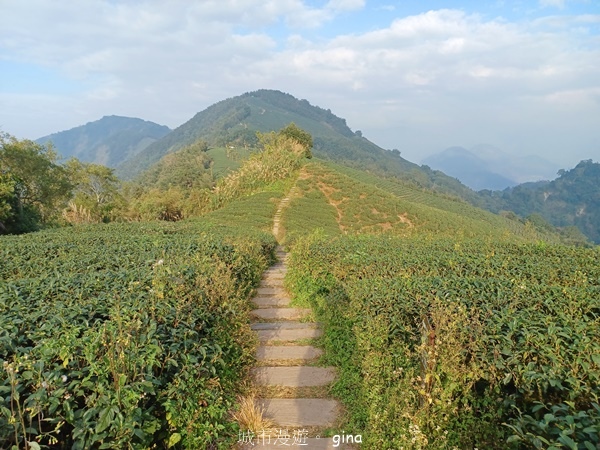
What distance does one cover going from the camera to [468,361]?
3346mm

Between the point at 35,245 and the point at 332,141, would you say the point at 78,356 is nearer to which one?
the point at 35,245

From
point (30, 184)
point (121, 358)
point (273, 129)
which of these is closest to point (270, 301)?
point (121, 358)

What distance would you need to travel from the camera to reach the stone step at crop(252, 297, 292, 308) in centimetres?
720

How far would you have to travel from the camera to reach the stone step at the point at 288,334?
5.66 meters

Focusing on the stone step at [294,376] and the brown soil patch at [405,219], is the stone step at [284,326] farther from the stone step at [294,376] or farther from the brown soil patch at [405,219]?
the brown soil patch at [405,219]

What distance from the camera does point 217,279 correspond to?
4727 mm

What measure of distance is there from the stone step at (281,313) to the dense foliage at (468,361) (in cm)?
88

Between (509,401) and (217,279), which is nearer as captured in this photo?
(509,401)

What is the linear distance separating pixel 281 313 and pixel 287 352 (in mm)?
1561

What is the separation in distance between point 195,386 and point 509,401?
7.97ft

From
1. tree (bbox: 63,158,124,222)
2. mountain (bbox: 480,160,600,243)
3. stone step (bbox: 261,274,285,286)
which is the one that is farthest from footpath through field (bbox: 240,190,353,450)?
mountain (bbox: 480,160,600,243)

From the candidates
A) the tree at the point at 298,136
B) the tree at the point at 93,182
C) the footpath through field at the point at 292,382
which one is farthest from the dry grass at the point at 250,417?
the tree at the point at 298,136

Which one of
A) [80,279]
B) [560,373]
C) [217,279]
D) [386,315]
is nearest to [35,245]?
[80,279]

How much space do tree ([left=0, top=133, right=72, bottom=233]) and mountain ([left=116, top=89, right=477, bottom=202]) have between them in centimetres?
5524
